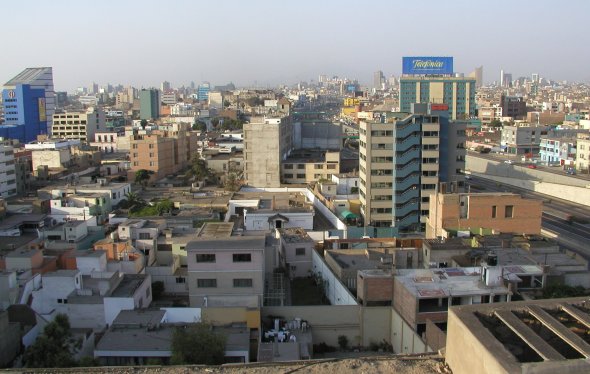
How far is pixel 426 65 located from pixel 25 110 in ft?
100

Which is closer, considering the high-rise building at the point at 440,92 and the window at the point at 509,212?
the window at the point at 509,212

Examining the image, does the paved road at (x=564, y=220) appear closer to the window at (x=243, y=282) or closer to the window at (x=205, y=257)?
the window at (x=243, y=282)

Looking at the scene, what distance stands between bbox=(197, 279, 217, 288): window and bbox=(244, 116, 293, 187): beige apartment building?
14.4m

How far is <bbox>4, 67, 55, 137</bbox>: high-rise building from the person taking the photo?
147 feet

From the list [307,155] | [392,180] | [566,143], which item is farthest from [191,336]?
[566,143]

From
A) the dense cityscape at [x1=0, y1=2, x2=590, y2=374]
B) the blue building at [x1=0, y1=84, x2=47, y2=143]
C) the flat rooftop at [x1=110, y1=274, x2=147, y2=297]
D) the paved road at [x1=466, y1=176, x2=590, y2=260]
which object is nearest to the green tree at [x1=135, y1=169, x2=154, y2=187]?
the dense cityscape at [x1=0, y1=2, x2=590, y2=374]

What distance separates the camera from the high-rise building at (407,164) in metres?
18.1

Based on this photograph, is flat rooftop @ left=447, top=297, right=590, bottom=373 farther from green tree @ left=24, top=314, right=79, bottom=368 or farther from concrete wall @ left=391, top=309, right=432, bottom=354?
green tree @ left=24, top=314, right=79, bottom=368

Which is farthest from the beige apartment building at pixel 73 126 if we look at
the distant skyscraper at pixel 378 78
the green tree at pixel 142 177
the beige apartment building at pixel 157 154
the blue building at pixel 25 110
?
the distant skyscraper at pixel 378 78

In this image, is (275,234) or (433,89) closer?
(275,234)

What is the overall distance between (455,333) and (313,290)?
338 inches

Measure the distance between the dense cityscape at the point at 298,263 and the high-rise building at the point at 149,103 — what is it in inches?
1388

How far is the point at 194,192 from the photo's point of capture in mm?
21969

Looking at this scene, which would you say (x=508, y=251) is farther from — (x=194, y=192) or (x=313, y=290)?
(x=194, y=192)
